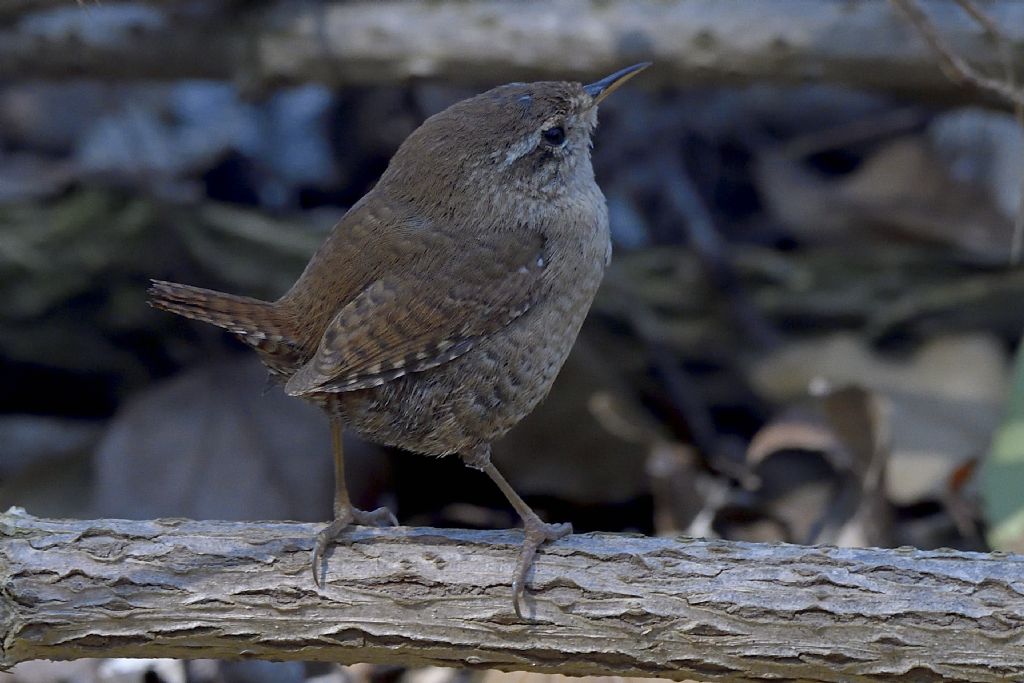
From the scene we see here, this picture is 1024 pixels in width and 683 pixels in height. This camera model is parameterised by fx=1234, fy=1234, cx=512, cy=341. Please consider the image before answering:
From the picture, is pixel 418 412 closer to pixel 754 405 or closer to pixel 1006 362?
pixel 754 405

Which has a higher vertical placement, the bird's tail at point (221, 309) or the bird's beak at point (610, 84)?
the bird's beak at point (610, 84)

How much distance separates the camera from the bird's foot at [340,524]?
2811mm

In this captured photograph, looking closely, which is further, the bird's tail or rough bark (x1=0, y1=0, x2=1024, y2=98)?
rough bark (x1=0, y1=0, x2=1024, y2=98)

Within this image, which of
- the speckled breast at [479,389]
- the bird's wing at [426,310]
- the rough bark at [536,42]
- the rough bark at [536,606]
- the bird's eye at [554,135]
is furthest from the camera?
the rough bark at [536,42]

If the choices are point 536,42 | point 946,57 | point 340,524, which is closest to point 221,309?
point 340,524

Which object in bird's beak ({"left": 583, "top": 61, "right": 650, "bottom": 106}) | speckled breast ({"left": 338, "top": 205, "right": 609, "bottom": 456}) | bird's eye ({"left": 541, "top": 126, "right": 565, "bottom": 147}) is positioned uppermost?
bird's beak ({"left": 583, "top": 61, "right": 650, "bottom": 106})

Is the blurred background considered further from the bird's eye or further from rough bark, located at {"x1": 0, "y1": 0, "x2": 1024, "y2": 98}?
the bird's eye

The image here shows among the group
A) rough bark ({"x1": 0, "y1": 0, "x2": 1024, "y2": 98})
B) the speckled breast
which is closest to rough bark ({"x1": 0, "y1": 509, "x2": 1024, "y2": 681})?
the speckled breast

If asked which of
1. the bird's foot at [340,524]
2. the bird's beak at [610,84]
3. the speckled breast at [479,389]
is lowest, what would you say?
the bird's foot at [340,524]

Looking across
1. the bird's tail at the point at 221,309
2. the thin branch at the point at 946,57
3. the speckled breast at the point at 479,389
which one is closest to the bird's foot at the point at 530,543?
the speckled breast at the point at 479,389

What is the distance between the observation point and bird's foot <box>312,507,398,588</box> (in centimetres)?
281

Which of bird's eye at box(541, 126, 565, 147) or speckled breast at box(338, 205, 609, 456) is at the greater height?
bird's eye at box(541, 126, 565, 147)

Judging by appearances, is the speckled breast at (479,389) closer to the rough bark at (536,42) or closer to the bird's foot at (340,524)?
the bird's foot at (340,524)

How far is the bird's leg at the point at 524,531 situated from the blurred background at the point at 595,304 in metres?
0.98
